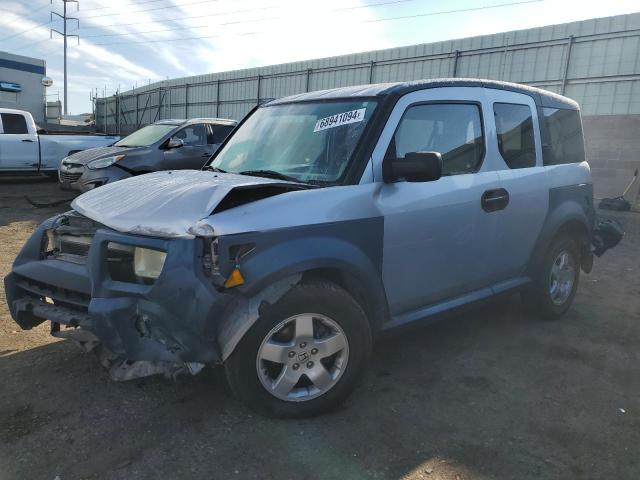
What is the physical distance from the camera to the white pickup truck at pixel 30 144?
40.9 feet

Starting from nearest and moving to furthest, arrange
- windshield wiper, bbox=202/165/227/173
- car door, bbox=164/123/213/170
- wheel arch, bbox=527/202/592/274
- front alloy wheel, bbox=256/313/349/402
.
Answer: front alloy wheel, bbox=256/313/349/402
windshield wiper, bbox=202/165/227/173
wheel arch, bbox=527/202/592/274
car door, bbox=164/123/213/170

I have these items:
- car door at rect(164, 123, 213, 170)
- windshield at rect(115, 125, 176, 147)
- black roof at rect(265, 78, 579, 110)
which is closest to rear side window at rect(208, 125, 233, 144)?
car door at rect(164, 123, 213, 170)

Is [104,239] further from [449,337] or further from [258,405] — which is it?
[449,337]

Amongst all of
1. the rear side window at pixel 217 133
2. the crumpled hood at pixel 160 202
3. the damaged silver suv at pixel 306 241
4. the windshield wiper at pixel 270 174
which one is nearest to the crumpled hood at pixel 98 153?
the rear side window at pixel 217 133

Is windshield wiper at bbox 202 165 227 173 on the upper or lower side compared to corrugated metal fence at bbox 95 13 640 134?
lower

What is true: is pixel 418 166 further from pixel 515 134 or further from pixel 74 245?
pixel 74 245

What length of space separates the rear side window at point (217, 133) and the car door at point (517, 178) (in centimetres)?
673

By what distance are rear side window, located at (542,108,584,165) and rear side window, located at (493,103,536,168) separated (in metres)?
0.24

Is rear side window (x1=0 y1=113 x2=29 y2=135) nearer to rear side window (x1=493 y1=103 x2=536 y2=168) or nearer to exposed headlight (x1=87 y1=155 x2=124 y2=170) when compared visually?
exposed headlight (x1=87 y1=155 x2=124 y2=170)

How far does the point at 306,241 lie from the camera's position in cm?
270

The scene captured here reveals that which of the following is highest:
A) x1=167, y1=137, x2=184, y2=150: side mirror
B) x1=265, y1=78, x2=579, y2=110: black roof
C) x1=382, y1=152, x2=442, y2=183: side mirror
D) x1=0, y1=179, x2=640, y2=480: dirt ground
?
x1=265, y1=78, x2=579, y2=110: black roof

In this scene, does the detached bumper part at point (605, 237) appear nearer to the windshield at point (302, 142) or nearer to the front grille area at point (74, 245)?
the windshield at point (302, 142)

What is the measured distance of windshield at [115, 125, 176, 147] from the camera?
376 inches

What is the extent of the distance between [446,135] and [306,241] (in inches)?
56.7
